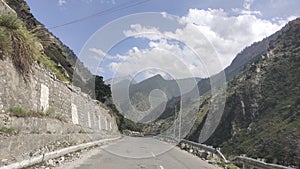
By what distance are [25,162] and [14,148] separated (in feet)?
1.74

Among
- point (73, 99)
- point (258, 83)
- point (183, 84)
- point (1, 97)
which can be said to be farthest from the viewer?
point (258, 83)

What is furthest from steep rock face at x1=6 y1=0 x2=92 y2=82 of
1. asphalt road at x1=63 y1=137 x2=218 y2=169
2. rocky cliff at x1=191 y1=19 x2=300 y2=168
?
rocky cliff at x1=191 y1=19 x2=300 y2=168

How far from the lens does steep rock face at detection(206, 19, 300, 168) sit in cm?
4578

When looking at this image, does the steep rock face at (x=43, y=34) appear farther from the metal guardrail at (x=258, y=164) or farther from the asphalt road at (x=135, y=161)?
the metal guardrail at (x=258, y=164)

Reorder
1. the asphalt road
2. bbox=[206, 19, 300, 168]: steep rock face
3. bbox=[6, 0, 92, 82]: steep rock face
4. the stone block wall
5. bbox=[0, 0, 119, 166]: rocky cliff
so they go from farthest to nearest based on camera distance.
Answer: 1. bbox=[206, 19, 300, 168]: steep rock face
2. bbox=[6, 0, 92, 82]: steep rock face
3. the asphalt road
4. the stone block wall
5. bbox=[0, 0, 119, 166]: rocky cliff

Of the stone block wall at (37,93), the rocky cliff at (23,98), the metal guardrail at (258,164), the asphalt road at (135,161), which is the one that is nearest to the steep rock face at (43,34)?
the rocky cliff at (23,98)

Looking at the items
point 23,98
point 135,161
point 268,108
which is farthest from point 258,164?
point 268,108

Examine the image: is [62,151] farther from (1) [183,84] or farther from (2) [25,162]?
(1) [183,84]

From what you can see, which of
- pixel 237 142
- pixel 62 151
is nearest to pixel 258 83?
pixel 237 142

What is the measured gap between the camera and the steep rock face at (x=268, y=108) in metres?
45.8

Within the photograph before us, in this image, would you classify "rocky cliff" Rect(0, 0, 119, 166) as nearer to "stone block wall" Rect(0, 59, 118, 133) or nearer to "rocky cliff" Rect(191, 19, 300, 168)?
"stone block wall" Rect(0, 59, 118, 133)

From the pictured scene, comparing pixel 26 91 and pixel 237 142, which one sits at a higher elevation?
pixel 26 91

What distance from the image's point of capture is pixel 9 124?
8242 millimetres

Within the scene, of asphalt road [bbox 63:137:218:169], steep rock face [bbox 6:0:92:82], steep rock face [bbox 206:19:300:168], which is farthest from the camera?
steep rock face [bbox 206:19:300:168]
